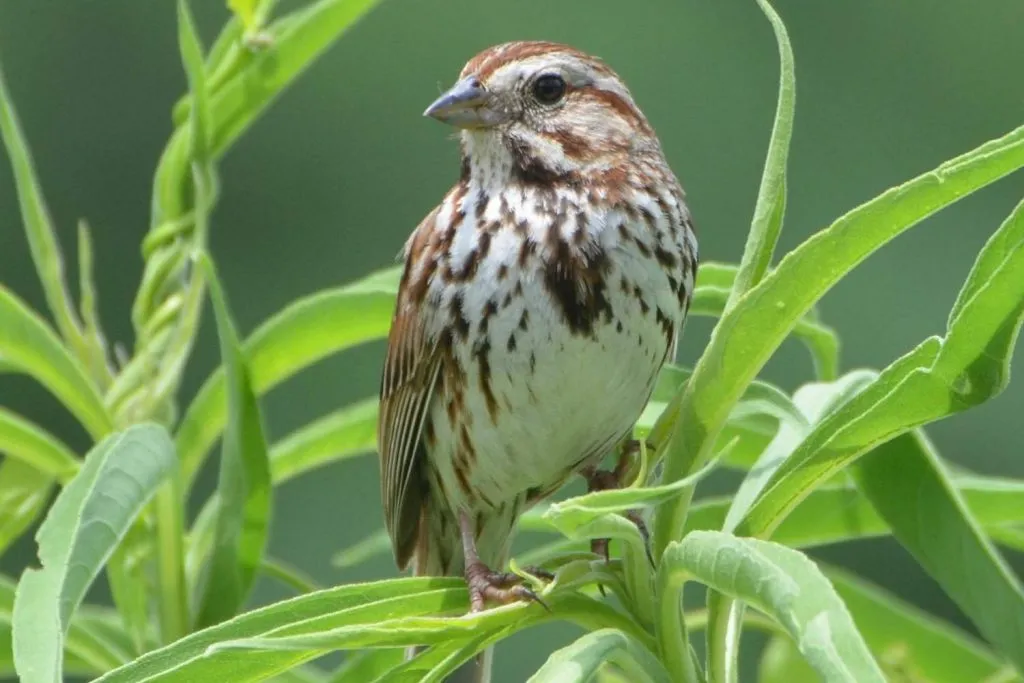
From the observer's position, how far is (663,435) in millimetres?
1193

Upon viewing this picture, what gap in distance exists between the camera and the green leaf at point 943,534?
41.8 inches

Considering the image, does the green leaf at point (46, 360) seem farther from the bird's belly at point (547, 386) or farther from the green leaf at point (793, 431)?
the green leaf at point (793, 431)

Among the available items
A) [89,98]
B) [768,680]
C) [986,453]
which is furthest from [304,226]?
[768,680]

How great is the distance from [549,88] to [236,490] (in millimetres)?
569

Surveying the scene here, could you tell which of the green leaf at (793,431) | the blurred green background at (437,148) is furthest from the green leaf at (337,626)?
the blurred green background at (437,148)

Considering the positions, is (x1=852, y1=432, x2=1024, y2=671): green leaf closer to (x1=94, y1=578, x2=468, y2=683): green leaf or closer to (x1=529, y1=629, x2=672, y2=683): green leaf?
(x1=529, y1=629, x2=672, y2=683): green leaf

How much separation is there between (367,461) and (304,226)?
0.71 m

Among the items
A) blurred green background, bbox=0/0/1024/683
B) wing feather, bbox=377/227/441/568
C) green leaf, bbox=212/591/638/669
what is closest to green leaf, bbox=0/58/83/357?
wing feather, bbox=377/227/441/568

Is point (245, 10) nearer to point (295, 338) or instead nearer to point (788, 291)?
point (295, 338)

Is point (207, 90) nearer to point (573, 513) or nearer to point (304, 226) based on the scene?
point (573, 513)

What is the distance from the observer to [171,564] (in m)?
1.33

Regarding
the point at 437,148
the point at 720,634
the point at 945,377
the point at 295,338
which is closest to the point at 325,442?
the point at 295,338

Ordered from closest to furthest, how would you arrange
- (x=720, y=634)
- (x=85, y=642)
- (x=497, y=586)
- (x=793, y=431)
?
(x=720, y=634)
(x=793, y=431)
(x=85, y=642)
(x=497, y=586)

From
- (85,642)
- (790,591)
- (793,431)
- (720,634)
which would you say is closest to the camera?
(790,591)
